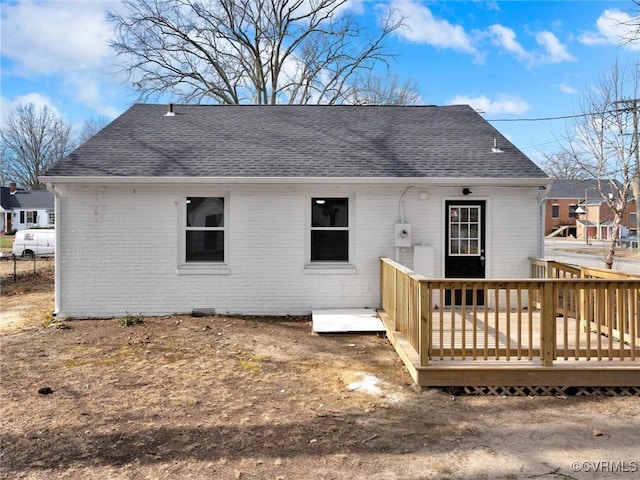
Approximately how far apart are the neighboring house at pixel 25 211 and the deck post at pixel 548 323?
57542mm

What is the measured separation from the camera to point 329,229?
28.7ft

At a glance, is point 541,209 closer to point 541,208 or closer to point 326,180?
point 541,208

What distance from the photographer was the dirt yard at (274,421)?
3256 millimetres

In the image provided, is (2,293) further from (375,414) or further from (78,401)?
(375,414)

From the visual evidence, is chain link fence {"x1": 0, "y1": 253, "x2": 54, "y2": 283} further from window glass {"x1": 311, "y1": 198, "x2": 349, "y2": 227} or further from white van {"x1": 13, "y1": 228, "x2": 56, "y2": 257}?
window glass {"x1": 311, "y1": 198, "x2": 349, "y2": 227}

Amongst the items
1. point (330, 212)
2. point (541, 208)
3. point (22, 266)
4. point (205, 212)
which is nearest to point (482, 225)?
point (541, 208)

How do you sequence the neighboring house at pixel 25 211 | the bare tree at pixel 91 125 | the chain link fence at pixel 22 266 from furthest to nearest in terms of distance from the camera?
the neighboring house at pixel 25 211 → the bare tree at pixel 91 125 → the chain link fence at pixel 22 266

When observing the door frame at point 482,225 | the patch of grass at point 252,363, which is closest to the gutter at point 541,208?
the door frame at point 482,225

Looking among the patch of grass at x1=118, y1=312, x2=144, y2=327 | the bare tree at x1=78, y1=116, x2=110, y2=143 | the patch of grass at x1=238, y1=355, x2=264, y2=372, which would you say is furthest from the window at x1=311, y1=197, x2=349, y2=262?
the bare tree at x1=78, y1=116, x2=110, y2=143

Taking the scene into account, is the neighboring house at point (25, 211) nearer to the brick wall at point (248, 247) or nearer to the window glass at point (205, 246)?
the brick wall at point (248, 247)

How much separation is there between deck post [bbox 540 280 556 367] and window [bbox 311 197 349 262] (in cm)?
438

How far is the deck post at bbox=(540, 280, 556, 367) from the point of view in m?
4.87

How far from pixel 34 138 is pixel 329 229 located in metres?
52.7

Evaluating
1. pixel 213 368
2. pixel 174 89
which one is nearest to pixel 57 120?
pixel 174 89
